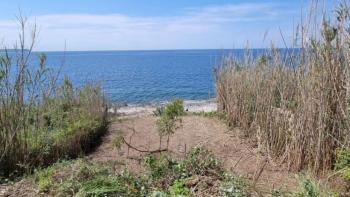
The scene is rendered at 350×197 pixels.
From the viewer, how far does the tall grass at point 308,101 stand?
4184mm

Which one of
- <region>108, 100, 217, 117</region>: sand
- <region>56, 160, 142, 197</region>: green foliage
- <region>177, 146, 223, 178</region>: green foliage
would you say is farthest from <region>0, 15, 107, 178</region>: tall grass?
<region>108, 100, 217, 117</region>: sand

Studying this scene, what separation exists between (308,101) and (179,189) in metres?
1.78

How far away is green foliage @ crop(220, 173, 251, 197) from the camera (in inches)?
127

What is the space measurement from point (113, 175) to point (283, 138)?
2.15 m

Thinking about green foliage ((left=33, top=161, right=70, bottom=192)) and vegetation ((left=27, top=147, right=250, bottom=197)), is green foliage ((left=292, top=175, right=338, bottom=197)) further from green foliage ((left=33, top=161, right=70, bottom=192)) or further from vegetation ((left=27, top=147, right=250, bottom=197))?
green foliage ((left=33, top=161, right=70, bottom=192))

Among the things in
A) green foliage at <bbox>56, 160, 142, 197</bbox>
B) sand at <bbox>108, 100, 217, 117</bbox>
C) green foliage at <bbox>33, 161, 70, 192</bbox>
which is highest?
green foliage at <bbox>56, 160, 142, 197</bbox>

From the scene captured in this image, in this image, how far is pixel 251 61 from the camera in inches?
280

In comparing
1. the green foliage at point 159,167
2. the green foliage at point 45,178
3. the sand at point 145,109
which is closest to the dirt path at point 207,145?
the green foliage at point 159,167

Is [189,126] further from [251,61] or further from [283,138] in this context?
[283,138]

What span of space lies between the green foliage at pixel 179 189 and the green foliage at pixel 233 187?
0.29 meters

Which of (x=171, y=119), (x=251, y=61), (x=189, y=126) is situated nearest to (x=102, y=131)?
(x=189, y=126)

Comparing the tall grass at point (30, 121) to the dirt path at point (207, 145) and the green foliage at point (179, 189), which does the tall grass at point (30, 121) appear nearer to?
the dirt path at point (207, 145)

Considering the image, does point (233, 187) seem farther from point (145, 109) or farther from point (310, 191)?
point (145, 109)

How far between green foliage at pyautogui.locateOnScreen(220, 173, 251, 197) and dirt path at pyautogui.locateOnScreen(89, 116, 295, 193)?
0.34 meters
